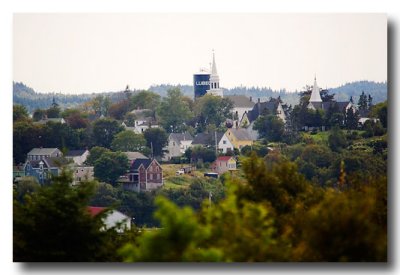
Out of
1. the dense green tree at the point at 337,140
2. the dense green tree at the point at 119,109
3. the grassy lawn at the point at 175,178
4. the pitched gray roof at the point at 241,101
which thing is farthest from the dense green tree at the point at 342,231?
the dense green tree at the point at 119,109

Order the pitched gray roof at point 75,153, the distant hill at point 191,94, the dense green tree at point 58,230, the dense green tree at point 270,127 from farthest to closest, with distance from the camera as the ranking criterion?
the dense green tree at point 270,127 < the pitched gray roof at point 75,153 < the distant hill at point 191,94 < the dense green tree at point 58,230

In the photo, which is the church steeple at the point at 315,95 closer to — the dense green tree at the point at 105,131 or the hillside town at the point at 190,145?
the hillside town at the point at 190,145

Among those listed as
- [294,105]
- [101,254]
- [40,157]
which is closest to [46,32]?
[40,157]

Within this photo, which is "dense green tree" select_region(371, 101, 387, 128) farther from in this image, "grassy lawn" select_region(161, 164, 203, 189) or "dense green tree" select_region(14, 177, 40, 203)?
"dense green tree" select_region(14, 177, 40, 203)

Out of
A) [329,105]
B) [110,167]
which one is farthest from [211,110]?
[329,105]

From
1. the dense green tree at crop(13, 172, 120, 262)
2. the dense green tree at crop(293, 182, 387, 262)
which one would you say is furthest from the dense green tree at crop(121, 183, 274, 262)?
the dense green tree at crop(13, 172, 120, 262)

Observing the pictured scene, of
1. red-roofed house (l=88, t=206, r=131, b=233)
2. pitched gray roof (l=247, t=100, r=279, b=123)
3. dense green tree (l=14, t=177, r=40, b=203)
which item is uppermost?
pitched gray roof (l=247, t=100, r=279, b=123)
